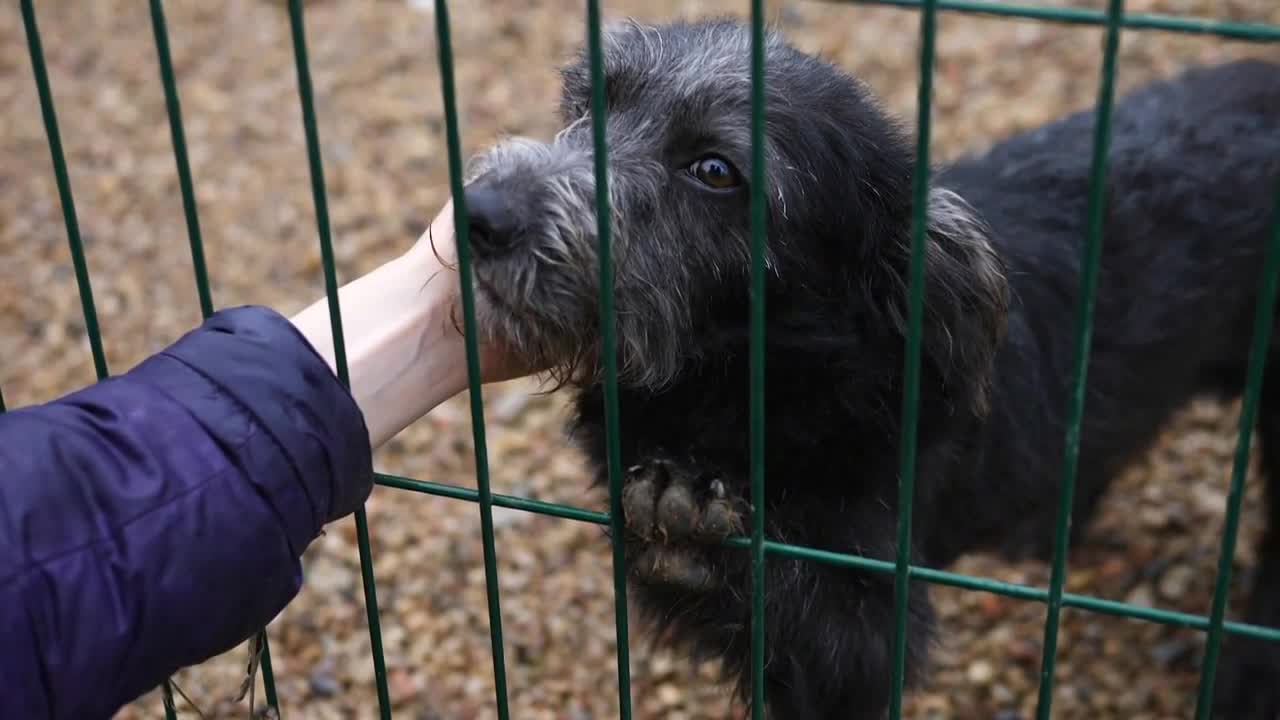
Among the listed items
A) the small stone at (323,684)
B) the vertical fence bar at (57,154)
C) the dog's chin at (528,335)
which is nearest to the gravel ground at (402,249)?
the small stone at (323,684)

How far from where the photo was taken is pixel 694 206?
2.58 m

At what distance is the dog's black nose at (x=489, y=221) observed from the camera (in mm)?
2283

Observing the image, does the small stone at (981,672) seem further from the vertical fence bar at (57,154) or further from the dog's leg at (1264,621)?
the vertical fence bar at (57,154)

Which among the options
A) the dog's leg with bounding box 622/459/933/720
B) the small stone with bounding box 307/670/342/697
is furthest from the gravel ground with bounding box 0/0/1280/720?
the dog's leg with bounding box 622/459/933/720

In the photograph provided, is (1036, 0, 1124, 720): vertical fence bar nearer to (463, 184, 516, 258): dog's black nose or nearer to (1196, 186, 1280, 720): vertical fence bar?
(1196, 186, 1280, 720): vertical fence bar

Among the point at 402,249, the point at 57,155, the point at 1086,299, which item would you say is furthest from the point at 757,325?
the point at 402,249

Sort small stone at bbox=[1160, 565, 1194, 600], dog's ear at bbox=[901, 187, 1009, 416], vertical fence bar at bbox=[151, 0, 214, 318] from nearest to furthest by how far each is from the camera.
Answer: vertical fence bar at bbox=[151, 0, 214, 318]
dog's ear at bbox=[901, 187, 1009, 416]
small stone at bbox=[1160, 565, 1194, 600]

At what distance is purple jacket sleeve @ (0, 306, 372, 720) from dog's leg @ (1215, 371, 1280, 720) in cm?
250

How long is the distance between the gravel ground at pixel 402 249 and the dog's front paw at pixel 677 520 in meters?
1.14

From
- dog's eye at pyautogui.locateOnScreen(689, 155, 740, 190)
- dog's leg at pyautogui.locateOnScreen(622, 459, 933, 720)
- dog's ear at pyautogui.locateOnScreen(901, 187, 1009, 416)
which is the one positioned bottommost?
dog's leg at pyautogui.locateOnScreen(622, 459, 933, 720)

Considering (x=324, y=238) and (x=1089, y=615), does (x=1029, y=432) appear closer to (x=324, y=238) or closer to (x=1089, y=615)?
(x=1089, y=615)

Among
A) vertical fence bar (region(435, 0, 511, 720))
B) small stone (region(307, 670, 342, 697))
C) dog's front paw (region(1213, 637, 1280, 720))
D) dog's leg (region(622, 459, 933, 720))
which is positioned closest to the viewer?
vertical fence bar (region(435, 0, 511, 720))

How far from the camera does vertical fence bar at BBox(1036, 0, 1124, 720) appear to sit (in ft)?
5.21

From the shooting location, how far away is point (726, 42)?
276cm
